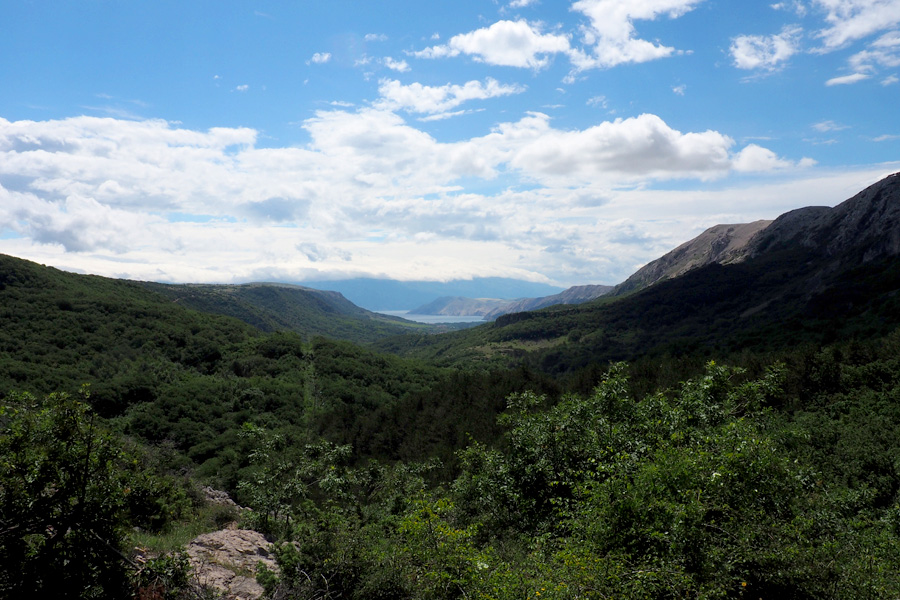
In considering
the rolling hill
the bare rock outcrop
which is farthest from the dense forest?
the rolling hill

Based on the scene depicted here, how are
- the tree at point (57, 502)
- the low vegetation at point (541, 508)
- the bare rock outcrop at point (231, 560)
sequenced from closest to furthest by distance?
1. the tree at point (57, 502)
2. the low vegetation at point (541, 508)
3. the bare rock outcrop at point (231, 560)

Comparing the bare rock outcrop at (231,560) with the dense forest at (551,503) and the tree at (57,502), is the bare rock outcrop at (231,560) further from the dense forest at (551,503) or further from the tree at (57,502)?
the tree at (57,502)

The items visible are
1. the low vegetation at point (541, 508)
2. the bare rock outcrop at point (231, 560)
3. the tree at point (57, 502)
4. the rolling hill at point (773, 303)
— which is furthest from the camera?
the rolling hill at point (773, 303)

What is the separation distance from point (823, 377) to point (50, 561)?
5560 centimetres

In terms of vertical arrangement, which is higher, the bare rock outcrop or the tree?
the tree

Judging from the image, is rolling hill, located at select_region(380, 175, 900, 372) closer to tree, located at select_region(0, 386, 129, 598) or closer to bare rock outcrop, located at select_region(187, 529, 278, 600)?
bare rock outcrop, located at select_region(187, 529, 278, 600)

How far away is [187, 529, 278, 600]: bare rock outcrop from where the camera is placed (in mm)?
10672

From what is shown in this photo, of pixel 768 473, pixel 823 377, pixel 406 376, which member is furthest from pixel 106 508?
pixel 406 376

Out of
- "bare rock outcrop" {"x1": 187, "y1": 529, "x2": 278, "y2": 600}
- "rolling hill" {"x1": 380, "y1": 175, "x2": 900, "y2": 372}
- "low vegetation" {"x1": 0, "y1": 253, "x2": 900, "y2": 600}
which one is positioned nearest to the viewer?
"low vegetation" {"x1": 0, "y1": 253, "x2": 900, "y2": 600}

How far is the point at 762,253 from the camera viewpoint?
194125mm

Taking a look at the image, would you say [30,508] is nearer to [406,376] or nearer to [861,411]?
[861,411]

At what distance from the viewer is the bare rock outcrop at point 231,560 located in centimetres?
1067

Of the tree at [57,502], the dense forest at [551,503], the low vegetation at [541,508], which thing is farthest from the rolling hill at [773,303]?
the tree at [57,502]

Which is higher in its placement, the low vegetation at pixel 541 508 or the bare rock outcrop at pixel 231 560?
the low vegetation at pixel 541 508
